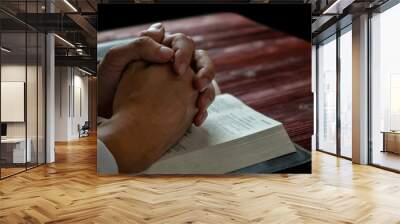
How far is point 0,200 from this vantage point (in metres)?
4.54

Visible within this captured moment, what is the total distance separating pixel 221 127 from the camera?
588cm

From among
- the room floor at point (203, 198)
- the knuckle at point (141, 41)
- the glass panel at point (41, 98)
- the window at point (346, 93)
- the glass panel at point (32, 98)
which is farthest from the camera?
the window at point (346, 93)

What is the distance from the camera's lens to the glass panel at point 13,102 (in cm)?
613

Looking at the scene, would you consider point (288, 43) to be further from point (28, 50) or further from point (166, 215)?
point (28, 50)

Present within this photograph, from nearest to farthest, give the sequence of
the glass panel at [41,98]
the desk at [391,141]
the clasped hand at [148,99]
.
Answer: the clasped hand at [148,99] < the desk at [391,141] < the glass panel at [41,98]

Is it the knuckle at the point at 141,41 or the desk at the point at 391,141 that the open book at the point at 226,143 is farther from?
the desk at the point at 391,141

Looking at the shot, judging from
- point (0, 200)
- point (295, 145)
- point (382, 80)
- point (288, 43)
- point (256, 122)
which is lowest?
point (0, 200)

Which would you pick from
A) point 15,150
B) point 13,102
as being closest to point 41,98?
point 13,102

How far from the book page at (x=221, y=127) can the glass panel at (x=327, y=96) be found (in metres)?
4.05

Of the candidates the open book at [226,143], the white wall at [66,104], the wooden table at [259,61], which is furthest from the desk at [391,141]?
the white wall at [66,104]

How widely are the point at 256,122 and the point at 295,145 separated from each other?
76 cm

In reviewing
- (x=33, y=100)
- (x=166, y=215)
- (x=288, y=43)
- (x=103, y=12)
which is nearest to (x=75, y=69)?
(x=33, y=100)

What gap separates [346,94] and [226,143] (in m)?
4.04

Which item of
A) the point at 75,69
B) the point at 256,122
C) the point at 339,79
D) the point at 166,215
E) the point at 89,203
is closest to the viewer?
the point at 166,215
